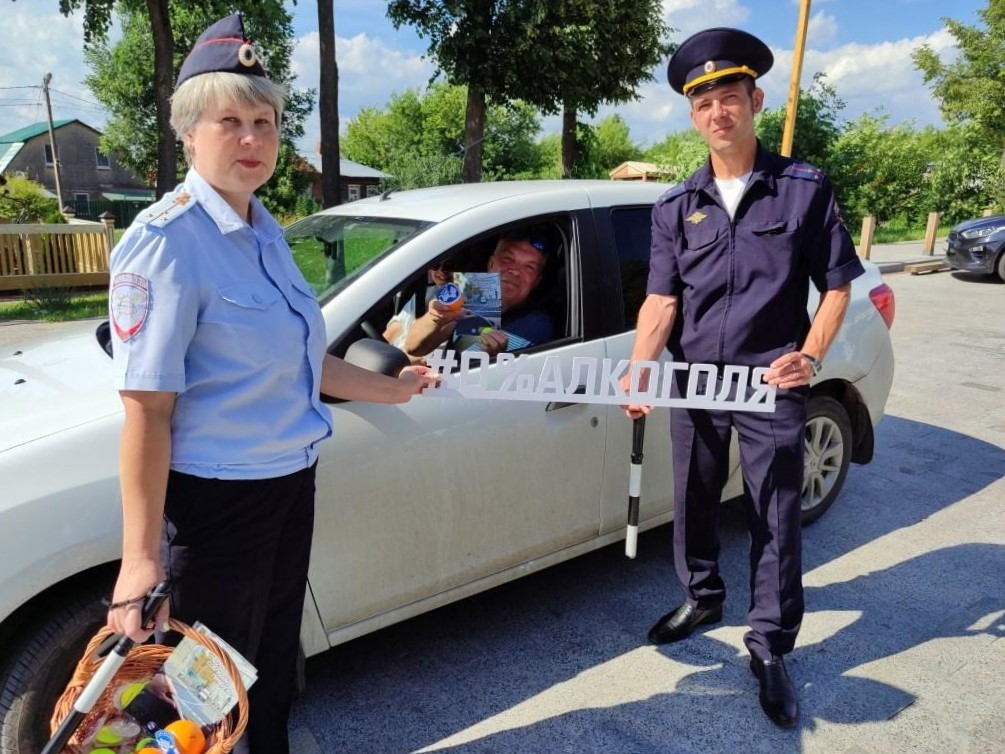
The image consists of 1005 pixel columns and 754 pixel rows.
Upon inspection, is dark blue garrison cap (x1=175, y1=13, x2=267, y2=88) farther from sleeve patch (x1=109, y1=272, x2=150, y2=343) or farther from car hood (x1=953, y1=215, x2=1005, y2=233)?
car hood (x1=953, y1=215, x2=1005, y2=233)

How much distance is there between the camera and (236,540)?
163 centimetres

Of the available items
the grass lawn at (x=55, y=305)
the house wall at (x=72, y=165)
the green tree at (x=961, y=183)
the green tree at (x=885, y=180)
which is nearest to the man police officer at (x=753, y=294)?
the grass lawn at (x=55, y=305)

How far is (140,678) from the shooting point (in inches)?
64.9

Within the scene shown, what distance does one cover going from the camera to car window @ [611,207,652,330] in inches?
118

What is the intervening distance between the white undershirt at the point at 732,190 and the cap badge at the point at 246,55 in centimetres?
154

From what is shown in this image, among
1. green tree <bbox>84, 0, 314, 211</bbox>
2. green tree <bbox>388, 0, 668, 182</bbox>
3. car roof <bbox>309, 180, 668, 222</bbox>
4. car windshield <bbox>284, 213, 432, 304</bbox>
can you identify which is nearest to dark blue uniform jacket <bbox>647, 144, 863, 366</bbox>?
car roof <bbox>309, 180, 668, 222</bbox>

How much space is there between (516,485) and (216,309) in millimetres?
1448

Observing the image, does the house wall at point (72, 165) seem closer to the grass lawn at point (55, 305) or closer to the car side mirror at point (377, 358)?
the grass lawn at point (55, 305)

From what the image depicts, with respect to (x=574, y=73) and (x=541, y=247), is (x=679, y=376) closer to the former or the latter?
(x=541, y=247)

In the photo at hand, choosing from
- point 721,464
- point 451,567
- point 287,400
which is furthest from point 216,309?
point 721,464

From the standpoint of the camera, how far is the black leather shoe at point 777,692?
2.49m

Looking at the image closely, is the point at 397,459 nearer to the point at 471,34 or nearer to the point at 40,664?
the point at 40,664

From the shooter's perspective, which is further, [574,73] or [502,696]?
[574,73]

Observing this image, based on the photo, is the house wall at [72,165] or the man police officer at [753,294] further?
the house wall at [72,165]
